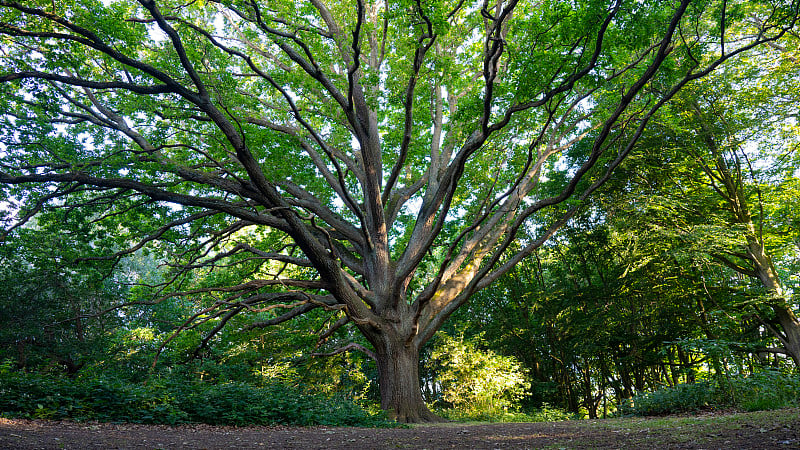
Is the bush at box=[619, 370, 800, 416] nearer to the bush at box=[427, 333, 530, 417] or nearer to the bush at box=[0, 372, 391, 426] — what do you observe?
the bush at box=[427, 333, 530, 417]

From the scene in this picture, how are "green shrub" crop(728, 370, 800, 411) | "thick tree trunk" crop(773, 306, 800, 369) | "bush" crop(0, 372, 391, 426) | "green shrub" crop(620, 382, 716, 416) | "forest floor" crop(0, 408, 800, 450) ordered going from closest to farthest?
"forest floor" crop(0, 408, 800, 450), "bush" crop(0, 372, 391, 426), "green shrub" crop(728, 370, 800, 411), "green shrub" crop(620, 382, 716, 416), "thick tree trunk" crop(773, 306, 800, 369)

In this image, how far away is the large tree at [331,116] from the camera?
6273 mm

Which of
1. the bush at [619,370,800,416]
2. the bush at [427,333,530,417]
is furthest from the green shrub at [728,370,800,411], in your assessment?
the bush at [427,333,530,417]

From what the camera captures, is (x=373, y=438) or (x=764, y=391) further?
(x=764, y=391)

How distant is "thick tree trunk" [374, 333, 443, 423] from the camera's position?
8.60 metres

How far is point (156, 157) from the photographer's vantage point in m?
8.04

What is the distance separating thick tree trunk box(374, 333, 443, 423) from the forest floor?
3056mm

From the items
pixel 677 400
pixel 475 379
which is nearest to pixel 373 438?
pixel 677 400

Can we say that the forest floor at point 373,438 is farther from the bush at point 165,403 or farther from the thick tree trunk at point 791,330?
the thick tree trunk at point 791,330

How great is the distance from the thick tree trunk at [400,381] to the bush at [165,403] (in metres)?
0.95

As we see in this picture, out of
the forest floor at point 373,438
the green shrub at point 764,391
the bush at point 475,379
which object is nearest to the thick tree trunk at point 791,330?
the green shrub at point 764,391

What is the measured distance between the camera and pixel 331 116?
969cm

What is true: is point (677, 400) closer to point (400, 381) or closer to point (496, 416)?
point (496, 416)

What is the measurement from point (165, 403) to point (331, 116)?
6.48 meters
